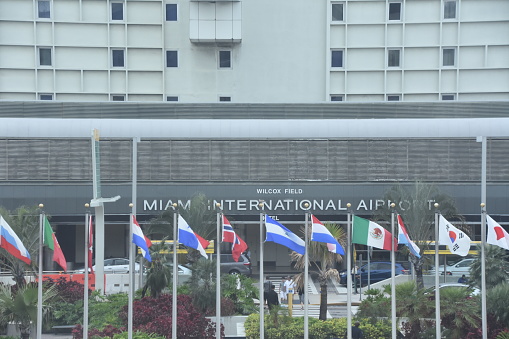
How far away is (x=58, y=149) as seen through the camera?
45.5 m

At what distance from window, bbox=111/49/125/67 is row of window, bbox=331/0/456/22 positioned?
14.2 metres

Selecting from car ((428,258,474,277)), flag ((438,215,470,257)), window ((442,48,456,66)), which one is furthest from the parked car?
window ((442,48,456,66))

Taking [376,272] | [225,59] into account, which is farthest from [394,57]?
[376,272]

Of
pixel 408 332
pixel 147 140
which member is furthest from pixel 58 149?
pixel 408 332

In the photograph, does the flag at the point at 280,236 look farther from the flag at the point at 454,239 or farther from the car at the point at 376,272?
the car at the point at 376,272

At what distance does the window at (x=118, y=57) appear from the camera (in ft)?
184

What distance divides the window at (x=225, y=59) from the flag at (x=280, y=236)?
32.1m

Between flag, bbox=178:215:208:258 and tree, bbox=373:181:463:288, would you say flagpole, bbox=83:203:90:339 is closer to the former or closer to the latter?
flag, bbox=178:215:208:258

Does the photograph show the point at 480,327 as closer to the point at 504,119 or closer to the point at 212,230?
the point at 212,230

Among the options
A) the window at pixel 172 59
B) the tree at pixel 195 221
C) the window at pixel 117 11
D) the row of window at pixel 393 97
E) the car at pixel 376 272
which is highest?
the window at pixel 117 11

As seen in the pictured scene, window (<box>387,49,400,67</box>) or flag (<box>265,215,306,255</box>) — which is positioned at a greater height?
window (<box>387,49,400,67</box>)

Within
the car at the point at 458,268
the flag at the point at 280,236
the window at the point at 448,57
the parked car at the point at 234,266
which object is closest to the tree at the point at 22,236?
the flag at the point at 280,236

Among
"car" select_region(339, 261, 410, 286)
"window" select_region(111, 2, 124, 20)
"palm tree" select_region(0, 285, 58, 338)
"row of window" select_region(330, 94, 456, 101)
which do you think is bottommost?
"car" select_region(339, 261, 410, 286)

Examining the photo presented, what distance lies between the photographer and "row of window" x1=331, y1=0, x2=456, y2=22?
55.5 m
